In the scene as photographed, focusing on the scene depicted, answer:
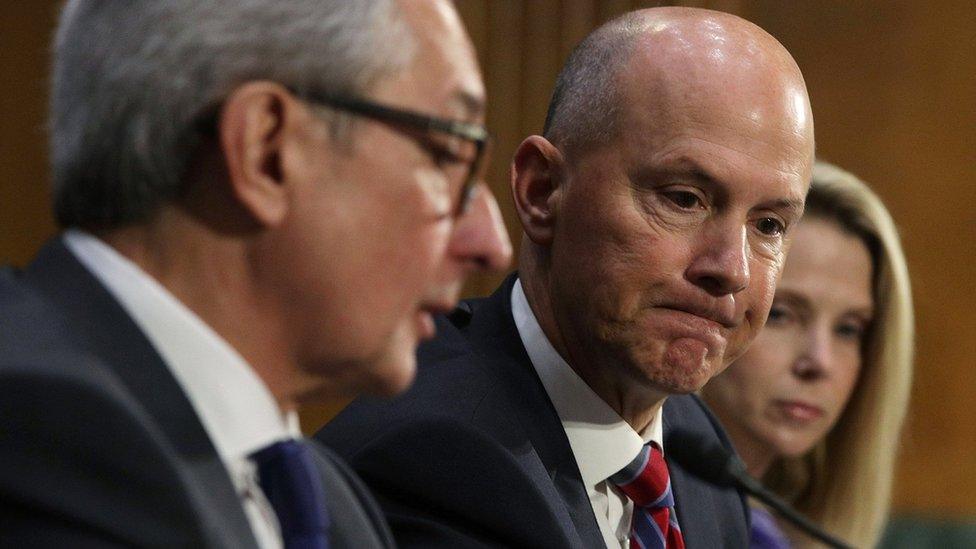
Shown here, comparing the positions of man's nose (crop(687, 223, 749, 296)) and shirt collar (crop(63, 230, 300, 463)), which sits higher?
shirt collar (crop(63, 230, 300, 463))

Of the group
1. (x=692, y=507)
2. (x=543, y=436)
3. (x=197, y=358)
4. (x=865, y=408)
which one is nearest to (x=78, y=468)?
(x=197, y=358)

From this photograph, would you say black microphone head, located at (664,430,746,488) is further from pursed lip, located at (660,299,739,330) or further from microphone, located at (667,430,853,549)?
pursed lip, located at (660,299,739,330)

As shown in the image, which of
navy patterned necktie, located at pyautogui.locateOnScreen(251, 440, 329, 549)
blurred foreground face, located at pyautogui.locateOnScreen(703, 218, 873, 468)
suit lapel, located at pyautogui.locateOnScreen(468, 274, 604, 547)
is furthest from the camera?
blurred foreground face, located at pyautogui.locateOnScreen(703, 218, 873, 468)

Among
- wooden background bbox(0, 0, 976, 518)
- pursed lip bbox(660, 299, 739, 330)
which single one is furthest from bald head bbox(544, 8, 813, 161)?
wooden background bbox(0, 0, 976, 518)

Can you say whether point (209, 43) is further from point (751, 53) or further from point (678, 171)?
point (751, 53)

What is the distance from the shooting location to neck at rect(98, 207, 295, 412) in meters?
1.11

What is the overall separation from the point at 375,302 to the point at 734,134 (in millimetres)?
774

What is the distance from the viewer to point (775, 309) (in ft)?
9.96

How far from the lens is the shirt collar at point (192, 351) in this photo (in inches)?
42.9

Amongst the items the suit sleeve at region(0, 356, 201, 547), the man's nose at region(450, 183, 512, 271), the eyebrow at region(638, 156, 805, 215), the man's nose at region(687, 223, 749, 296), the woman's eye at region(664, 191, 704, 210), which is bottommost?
the man's nose at region(687, 223, 749, 296)

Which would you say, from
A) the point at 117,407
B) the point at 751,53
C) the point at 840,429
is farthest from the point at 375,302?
the point at 840,429

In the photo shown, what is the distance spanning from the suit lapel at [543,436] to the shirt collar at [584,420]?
21mm

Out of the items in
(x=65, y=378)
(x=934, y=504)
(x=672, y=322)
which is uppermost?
(x=65, y=378)

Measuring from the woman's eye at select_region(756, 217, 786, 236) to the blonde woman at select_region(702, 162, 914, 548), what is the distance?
1134 millimetres
